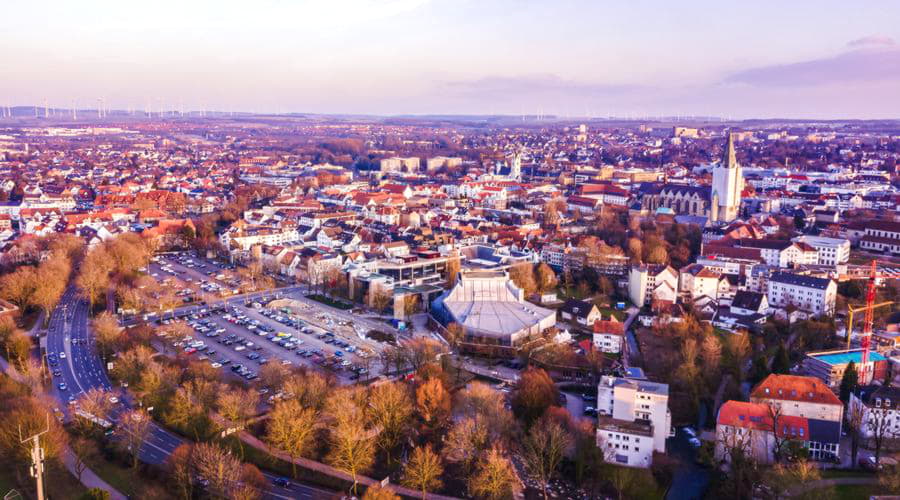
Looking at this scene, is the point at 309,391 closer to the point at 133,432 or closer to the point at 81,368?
the point at 133,432

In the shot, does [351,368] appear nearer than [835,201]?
Yes

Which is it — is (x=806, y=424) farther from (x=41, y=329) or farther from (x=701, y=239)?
(x=41, y=329)

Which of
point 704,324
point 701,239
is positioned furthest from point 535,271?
point 701,239

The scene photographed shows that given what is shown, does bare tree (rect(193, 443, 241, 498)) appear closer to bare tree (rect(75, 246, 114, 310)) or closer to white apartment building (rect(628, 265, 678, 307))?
bare tree (rect(75, 246, 114, 310))

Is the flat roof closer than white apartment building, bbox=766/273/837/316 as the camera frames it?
Yes

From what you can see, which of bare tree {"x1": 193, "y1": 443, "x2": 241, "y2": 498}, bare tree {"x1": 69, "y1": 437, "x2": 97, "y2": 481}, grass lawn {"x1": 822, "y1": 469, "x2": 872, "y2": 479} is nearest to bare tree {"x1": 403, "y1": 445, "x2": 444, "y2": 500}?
bare tree {"x1": 193, "y1": 443, "x2": 241, "y2": 498}
